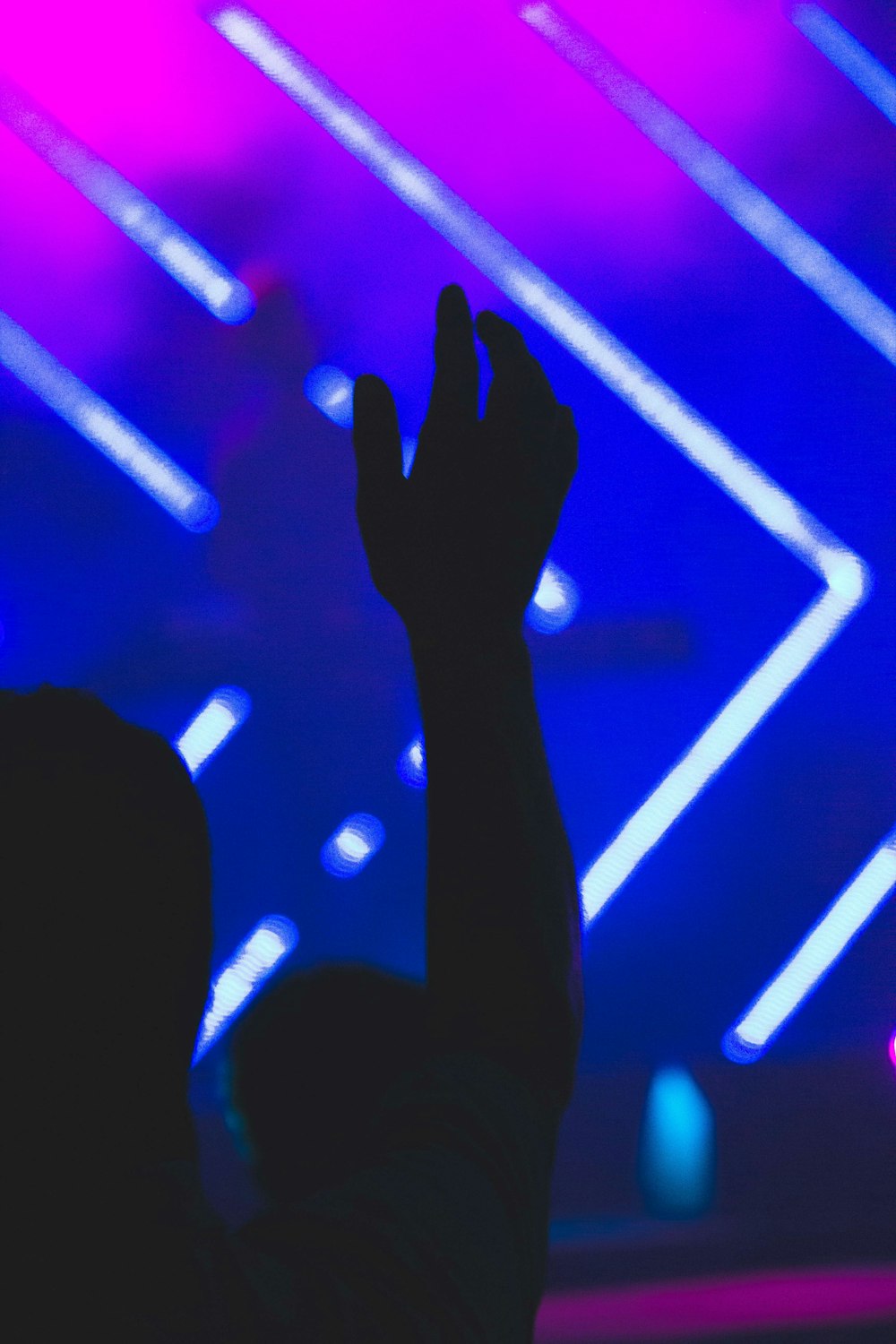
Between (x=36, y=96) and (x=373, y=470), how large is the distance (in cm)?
110

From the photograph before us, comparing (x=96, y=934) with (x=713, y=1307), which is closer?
(x=96, y=934)

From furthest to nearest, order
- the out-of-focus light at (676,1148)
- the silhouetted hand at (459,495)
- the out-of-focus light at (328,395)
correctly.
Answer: the out-of-focus light at (328,395), the out-of-focus light at (676,1148), the silhouetted hand at (459,495)

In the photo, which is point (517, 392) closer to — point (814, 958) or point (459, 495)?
point (459, 495)

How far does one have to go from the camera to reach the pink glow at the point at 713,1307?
1020 millimetres

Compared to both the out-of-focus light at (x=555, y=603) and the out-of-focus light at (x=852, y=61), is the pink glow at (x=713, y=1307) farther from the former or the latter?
the out-of-focus light at (x=852, y=61)

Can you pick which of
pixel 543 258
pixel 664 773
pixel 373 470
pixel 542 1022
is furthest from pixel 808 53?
pixel 542 1022

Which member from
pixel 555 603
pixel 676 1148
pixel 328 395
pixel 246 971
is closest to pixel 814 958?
pixel 676 1148

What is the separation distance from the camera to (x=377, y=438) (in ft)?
1.35

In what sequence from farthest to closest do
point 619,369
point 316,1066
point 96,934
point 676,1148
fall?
point 619,369, point 676,1148, point 316,1066, point 96,934

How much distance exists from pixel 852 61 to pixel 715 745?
2.77 ft

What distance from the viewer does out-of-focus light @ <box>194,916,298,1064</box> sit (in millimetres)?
1144

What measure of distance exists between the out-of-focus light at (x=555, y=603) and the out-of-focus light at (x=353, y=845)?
0.94ft

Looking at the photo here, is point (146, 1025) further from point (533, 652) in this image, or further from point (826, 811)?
point (826, 811)

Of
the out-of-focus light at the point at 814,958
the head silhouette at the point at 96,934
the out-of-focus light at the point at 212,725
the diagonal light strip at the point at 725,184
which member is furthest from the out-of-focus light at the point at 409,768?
the head silhouette at the point at 96,934
